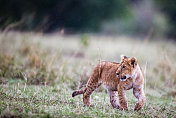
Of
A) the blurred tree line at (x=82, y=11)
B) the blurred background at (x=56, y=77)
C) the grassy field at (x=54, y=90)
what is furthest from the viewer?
the blurred tree line at (x=82, y=11)

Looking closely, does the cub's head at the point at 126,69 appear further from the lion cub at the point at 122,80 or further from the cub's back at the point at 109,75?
the cub's back at the point at 109,75

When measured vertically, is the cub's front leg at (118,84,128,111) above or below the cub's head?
below

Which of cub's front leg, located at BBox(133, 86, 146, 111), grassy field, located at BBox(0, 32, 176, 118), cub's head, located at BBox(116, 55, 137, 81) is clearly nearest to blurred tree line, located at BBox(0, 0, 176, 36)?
grassy field, located at BBox(0, 32, 176, 118)

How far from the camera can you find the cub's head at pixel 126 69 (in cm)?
577

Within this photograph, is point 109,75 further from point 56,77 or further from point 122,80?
point 56,77

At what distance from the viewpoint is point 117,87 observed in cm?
593

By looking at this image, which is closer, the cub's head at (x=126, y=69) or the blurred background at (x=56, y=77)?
the blurred background at (x=56, y=77)

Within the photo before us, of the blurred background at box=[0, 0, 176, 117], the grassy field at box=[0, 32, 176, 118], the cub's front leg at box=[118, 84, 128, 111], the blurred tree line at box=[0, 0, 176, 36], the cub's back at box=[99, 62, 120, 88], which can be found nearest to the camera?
the grassy field at box=[0, 32, 176, 118]

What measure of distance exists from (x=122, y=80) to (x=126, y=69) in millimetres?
250

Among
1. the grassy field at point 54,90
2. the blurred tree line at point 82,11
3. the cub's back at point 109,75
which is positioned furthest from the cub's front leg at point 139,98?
the blurred tree line at point 82,11

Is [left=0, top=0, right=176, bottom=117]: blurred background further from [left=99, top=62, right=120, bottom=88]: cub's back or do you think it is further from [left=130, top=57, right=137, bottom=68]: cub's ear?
[left=130, top=57, right=137, bottom=68]: cub's ear

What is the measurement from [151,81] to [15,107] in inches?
220

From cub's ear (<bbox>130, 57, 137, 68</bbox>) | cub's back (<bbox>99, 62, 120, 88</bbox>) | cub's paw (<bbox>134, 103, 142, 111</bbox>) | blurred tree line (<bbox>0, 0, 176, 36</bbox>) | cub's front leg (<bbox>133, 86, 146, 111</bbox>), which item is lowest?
cub's paw (<bbox>134, 103, 142, 111</bbox>)

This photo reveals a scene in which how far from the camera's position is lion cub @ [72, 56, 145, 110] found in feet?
18.9
